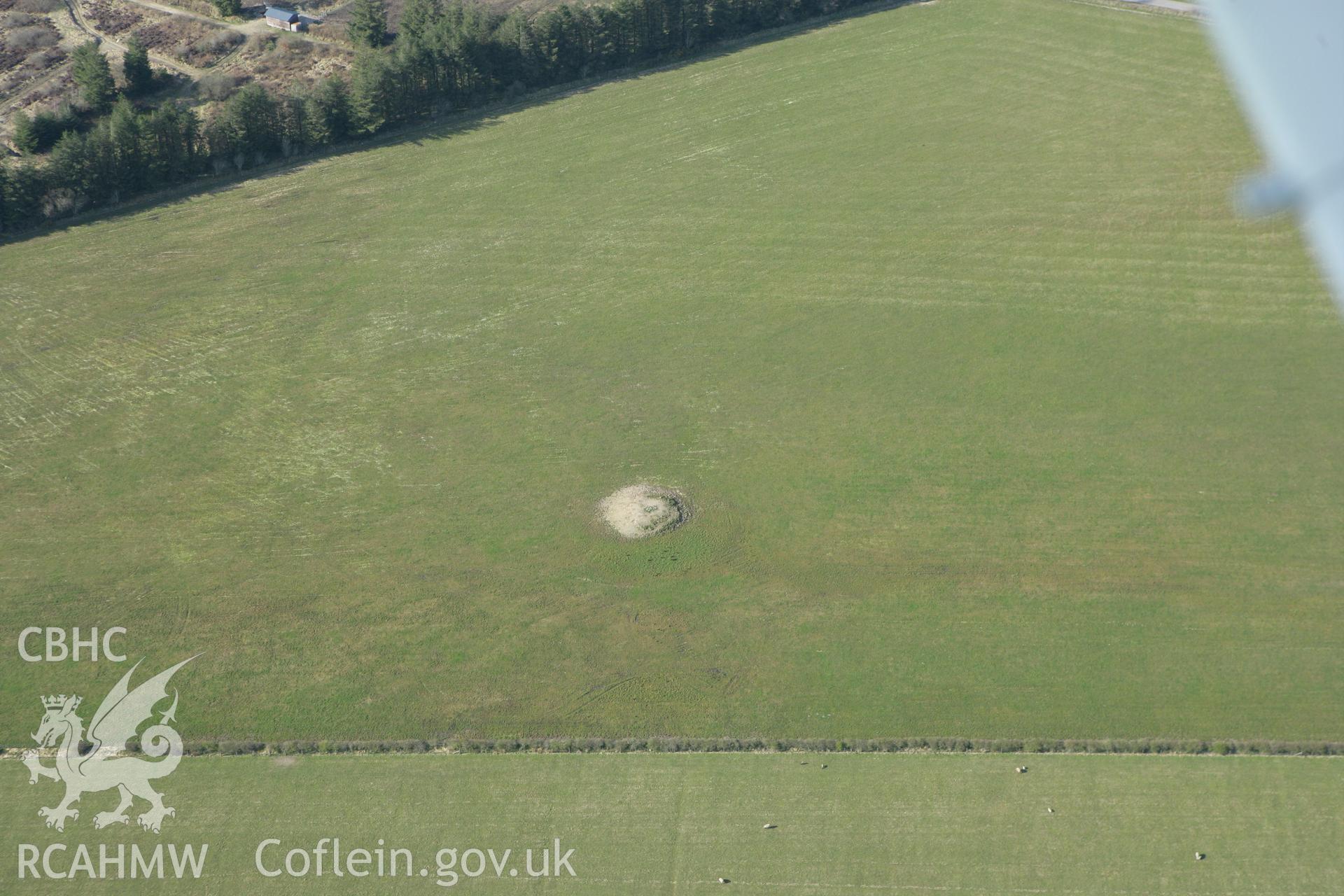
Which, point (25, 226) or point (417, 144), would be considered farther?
point (417, 144)

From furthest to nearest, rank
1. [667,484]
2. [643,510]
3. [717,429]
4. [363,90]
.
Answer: [363,90] → [717,429] → [667,484] → [643,510]

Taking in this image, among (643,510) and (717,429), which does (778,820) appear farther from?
(717,429)

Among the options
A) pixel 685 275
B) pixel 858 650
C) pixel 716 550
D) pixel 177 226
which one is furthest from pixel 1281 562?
pixel 177 226

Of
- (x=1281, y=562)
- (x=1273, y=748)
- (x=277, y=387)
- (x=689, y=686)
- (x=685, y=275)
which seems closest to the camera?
(x=1273, y=748)

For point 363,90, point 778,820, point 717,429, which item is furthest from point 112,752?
point 363,90

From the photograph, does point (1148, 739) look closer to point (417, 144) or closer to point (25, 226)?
point (417, 144)

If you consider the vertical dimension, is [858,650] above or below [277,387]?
below

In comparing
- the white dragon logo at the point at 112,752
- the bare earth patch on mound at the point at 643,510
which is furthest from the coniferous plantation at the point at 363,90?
the bare earth patch on mound at the point at 643,510

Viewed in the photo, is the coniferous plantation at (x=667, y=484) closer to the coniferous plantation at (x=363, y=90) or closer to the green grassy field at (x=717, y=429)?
the green grassy field at (x=717, y=429)
